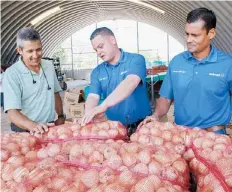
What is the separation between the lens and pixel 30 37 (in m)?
3.14

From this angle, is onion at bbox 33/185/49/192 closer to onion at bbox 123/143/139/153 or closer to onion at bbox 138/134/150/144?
onion at bbox 123/143/139/153

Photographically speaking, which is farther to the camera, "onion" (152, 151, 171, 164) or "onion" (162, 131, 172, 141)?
"onion" (162, 131, 172, 141)

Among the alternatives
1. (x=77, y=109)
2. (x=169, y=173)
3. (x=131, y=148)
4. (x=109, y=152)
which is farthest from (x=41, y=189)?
(x=77, y=109)

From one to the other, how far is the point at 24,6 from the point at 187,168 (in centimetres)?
1605

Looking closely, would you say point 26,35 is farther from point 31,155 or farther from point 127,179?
point 127,179

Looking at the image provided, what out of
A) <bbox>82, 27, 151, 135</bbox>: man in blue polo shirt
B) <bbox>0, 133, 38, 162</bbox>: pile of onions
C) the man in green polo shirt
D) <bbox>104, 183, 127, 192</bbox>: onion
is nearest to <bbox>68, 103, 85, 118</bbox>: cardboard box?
the man in green polo shirt

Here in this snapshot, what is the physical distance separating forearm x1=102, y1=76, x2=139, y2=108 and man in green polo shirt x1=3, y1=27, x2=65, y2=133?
26.8 inches

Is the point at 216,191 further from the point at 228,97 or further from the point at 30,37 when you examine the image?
the point at 30,37

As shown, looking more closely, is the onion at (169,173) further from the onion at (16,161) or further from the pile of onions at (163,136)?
the onion at (16,161)

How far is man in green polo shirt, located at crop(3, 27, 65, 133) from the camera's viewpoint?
3160mm

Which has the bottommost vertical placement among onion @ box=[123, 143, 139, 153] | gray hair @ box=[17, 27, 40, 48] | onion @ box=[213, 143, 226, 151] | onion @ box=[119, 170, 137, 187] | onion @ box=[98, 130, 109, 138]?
onion @ box=[119, 170, 137, 187]

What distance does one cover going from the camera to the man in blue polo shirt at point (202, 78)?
2.89 metres

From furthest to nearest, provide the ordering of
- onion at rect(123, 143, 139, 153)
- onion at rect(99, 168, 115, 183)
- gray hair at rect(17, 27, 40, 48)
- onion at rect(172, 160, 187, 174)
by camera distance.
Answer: gray hair at rect(17, 27, 40, 48) → onion at rect(123, 143, 139, 153) → onion at rect(172, 160, 187, 174) → onion at rect(99, 168, 115, 183)

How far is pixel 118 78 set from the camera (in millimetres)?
3424
